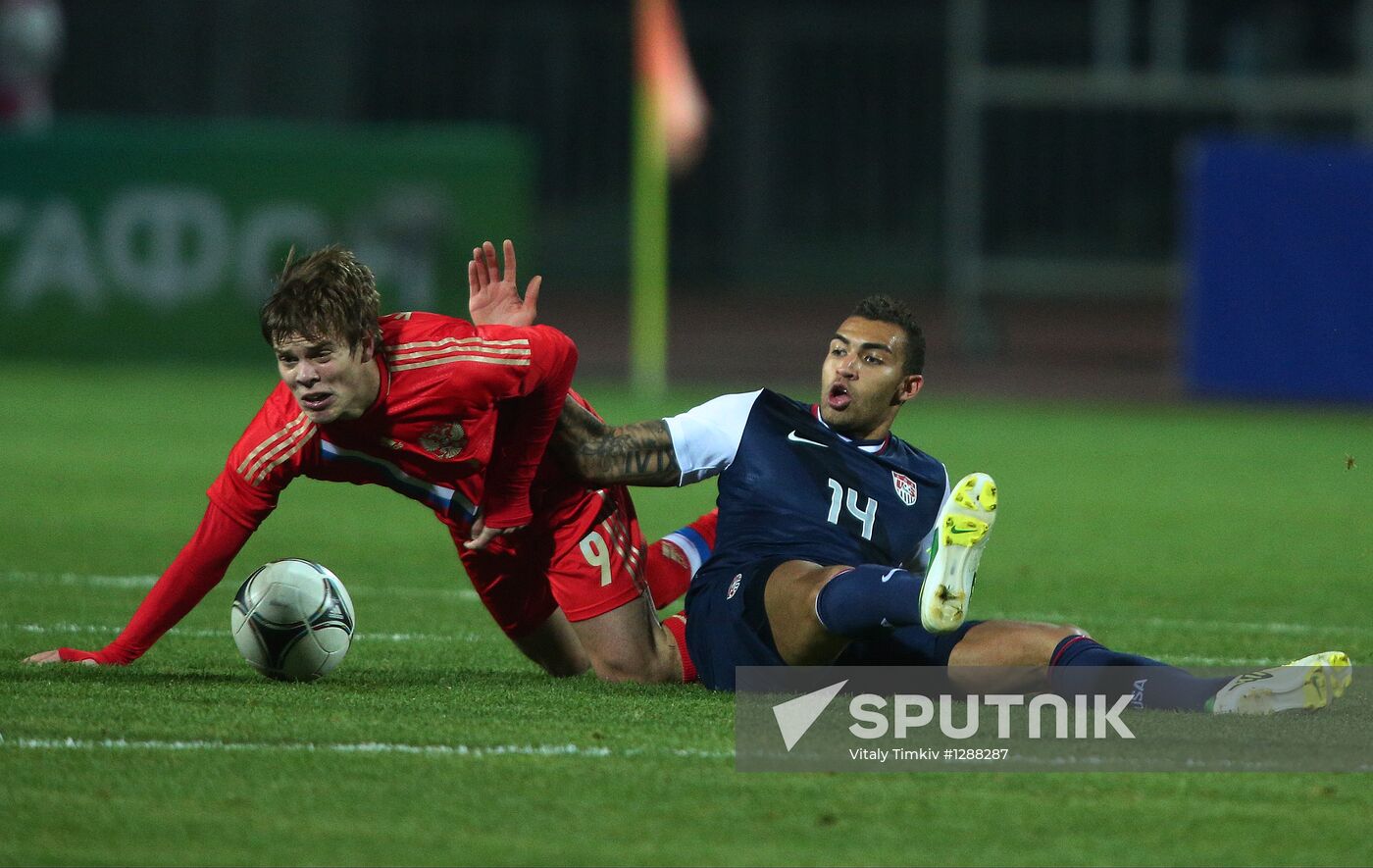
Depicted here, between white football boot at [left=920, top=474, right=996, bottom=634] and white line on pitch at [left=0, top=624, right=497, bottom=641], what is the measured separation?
2.31 metres

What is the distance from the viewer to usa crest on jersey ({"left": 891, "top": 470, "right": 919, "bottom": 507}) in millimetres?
5684

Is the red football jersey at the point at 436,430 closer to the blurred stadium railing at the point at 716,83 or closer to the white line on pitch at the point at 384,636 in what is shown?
the white line on pitch at the point at 384,636

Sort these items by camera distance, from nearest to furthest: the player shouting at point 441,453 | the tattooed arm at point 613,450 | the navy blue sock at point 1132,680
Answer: the navy blue sock at point 1132,680
the player shouting at point 441,453
the tattooed arm at point 613,450

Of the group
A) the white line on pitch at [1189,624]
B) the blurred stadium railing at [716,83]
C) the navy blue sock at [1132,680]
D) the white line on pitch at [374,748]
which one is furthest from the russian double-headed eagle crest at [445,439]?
the blurred stadium railing at [716,83]

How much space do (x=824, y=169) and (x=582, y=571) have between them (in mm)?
25518

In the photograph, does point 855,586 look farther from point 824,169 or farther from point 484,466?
point 824,169

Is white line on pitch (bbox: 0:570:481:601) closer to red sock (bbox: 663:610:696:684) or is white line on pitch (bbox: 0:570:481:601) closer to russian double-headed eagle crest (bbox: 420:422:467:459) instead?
red sock (bbox: 663:610:696:684)

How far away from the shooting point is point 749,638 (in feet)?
17.7

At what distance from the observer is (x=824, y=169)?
1214 inches

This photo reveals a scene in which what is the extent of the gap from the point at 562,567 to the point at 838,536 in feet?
2.68

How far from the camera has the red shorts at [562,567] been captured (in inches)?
228

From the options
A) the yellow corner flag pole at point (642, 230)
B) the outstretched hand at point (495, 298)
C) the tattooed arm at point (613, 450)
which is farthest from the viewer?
the yellow corner flag pole at point (642, 230)

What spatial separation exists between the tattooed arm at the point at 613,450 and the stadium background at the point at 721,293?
598mm

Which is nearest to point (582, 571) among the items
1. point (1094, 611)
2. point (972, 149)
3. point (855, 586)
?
point (855, 586)
